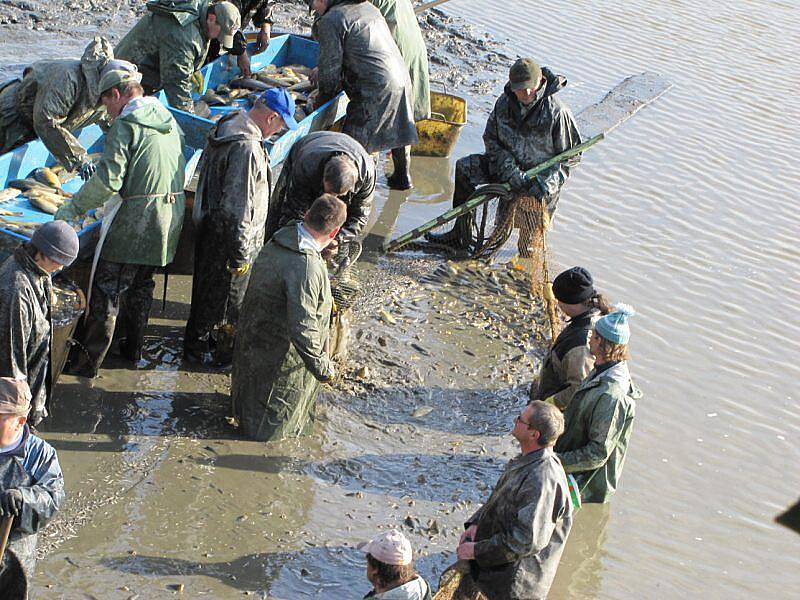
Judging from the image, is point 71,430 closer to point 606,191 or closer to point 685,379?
point 685,379

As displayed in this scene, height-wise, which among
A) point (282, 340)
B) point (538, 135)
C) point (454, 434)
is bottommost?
point (454, 434)

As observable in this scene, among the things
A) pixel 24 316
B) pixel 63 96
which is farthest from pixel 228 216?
pixel 24 316

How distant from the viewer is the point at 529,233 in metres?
9.88

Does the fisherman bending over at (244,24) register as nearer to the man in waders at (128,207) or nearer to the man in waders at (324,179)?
the man in waders at (324,179)

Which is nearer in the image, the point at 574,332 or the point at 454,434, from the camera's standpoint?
the point at 574,332

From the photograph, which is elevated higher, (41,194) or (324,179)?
(324,179)

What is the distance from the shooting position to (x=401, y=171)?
448 inches

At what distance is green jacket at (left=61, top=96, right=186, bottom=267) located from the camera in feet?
21.8

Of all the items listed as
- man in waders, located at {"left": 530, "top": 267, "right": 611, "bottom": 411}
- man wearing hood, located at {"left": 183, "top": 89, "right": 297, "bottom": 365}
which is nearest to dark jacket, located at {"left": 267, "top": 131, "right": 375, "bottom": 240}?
man wearing hood, located at {"left": 183, "top": 89, "right": 297, "bottom": 365}

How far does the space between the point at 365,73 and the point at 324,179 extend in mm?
3111

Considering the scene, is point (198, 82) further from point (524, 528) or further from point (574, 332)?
point (524, 528)

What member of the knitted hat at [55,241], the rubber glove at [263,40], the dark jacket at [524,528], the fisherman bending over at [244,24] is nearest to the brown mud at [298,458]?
the dark jacket at [524,528]

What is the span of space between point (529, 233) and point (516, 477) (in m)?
5.20

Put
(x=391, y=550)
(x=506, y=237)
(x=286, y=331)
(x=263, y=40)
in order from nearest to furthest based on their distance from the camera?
(x=391, y=550) → (x=286, y=331) → (x=506, y=237) → (x=263, y=40)
